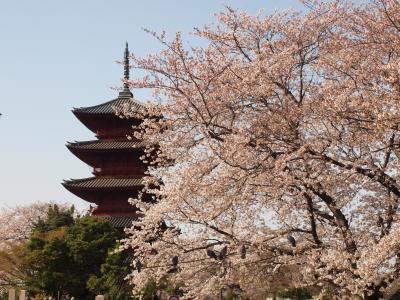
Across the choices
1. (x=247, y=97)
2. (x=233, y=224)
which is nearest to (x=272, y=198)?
(x=233, y=224)

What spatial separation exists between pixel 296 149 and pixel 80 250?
20657 mm

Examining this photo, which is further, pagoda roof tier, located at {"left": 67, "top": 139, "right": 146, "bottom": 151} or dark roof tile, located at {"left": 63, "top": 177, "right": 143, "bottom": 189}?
pagoda roof tier, located at {"left": 67, "top": 139, "right": 146, "bottom": 151}

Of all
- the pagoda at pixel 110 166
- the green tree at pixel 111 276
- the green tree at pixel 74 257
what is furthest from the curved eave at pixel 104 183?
the green tree at pixel 111 276

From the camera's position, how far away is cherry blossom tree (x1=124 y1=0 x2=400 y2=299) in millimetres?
11945

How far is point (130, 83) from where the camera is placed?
1345cm

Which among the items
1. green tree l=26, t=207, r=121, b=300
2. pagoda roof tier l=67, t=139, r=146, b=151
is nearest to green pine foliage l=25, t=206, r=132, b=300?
green tree l=26, t=207, r=121, b=300

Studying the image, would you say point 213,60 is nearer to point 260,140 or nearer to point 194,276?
point 260,140

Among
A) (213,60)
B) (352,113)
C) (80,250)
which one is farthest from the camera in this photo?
(80,250)

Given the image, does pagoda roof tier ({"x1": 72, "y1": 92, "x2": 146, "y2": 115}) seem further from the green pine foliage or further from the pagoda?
the green pine foliage

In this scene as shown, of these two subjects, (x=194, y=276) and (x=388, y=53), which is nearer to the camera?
(x=388, y=53)

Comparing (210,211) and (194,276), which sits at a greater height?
(210,211)

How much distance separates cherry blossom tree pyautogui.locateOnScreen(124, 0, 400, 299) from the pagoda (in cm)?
2041

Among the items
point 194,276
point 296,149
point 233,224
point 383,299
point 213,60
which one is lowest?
point 383,299

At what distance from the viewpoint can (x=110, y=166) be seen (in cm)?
3603
